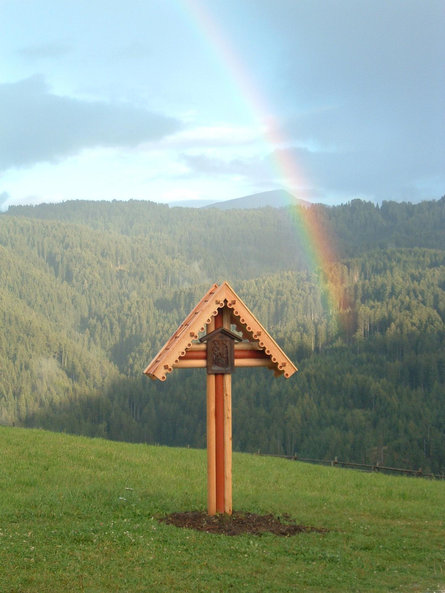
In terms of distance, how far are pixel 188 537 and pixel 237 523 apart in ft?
5.63

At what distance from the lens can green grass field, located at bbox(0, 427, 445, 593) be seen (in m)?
13.0

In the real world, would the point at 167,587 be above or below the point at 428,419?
above

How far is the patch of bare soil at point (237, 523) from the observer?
55.0ft

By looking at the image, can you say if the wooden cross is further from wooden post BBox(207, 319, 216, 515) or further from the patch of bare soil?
the patch of bare soil

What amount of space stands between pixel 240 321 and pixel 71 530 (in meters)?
5.83

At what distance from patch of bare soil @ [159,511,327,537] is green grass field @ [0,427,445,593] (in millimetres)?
413

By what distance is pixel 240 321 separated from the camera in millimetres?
17781

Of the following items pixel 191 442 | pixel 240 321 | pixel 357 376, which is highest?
pixel 240 321

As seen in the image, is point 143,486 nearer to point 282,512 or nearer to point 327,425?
point 282,512

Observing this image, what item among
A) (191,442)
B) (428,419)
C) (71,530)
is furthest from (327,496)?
(191,442)

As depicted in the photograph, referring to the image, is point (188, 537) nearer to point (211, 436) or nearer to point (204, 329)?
point (211, 436)

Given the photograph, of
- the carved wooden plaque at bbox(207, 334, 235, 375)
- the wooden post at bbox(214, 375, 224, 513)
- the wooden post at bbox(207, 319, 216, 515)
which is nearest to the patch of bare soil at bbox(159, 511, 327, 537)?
the wooden post at bbox(207, 319, 216, 515)

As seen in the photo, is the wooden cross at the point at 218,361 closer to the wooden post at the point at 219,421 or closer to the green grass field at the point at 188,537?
the wooden post at the point at 219,421

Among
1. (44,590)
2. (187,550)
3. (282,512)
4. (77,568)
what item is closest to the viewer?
(44,590)
